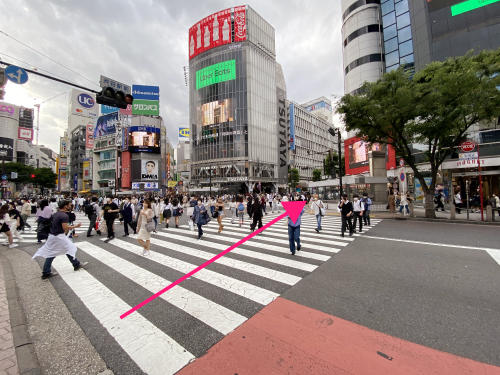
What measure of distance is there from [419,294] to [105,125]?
68657 millimetres

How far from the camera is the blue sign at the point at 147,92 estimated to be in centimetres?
5091

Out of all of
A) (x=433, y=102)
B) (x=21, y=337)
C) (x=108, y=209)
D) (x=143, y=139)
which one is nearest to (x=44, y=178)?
(x=143, y=139)

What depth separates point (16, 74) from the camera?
607cm

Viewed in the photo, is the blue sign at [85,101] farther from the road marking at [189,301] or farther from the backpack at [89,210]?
the road marking at [189,301]

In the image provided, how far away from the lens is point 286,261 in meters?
5.93

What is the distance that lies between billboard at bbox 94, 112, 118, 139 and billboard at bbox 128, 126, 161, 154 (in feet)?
22.8

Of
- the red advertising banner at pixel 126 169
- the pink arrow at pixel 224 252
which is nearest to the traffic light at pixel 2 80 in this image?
the pink arrow at pixel 224 252

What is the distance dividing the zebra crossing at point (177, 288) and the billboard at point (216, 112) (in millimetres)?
49922

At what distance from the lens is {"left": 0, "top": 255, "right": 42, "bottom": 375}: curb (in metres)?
2.44

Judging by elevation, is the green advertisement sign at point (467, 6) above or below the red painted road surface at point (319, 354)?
above

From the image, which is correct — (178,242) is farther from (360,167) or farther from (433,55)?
(433,55)

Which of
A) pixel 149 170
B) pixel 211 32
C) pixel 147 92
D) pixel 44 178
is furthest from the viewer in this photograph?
pixel 44 178

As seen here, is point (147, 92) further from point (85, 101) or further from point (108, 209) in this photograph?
point (108, 209)

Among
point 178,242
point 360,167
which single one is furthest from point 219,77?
point 178,242
